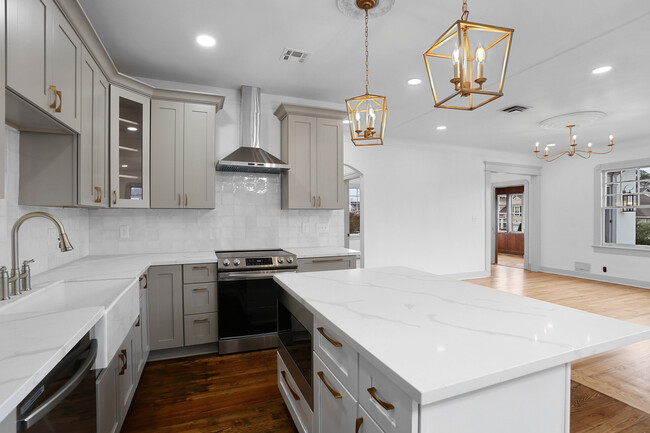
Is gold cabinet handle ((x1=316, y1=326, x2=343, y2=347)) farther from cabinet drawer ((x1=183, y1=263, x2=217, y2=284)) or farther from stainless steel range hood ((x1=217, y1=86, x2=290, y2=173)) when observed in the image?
stainless steel range hood ((x1=217, y1=86, x2=290, y2=173))

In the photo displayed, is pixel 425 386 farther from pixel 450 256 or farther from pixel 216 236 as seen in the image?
pixel 450 256

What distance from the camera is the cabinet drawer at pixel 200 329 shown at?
3.04 metres

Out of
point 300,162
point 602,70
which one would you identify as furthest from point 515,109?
point 300,162

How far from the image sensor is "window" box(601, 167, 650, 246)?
6.16 m

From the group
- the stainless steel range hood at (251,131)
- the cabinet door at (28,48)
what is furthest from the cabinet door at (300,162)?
the cabinet door at (28,48)

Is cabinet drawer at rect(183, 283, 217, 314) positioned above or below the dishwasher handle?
below

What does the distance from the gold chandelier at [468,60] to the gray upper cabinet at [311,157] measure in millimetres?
1171

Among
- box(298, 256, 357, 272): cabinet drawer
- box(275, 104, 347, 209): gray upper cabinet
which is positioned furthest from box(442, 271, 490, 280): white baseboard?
box(275, 104, 347, 209): gray upper cabinet

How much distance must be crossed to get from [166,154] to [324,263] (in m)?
1.86

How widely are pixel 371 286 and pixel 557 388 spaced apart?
2.99 ft

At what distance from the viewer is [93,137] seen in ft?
7.70

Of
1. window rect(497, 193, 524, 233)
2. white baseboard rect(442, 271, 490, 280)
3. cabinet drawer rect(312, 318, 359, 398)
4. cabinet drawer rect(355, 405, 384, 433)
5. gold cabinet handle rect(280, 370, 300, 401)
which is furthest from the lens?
window rect(497, 193, 524, 233)

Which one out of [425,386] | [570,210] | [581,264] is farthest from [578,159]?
[425,386]

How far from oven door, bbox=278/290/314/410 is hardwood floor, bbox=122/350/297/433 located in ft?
1.45
